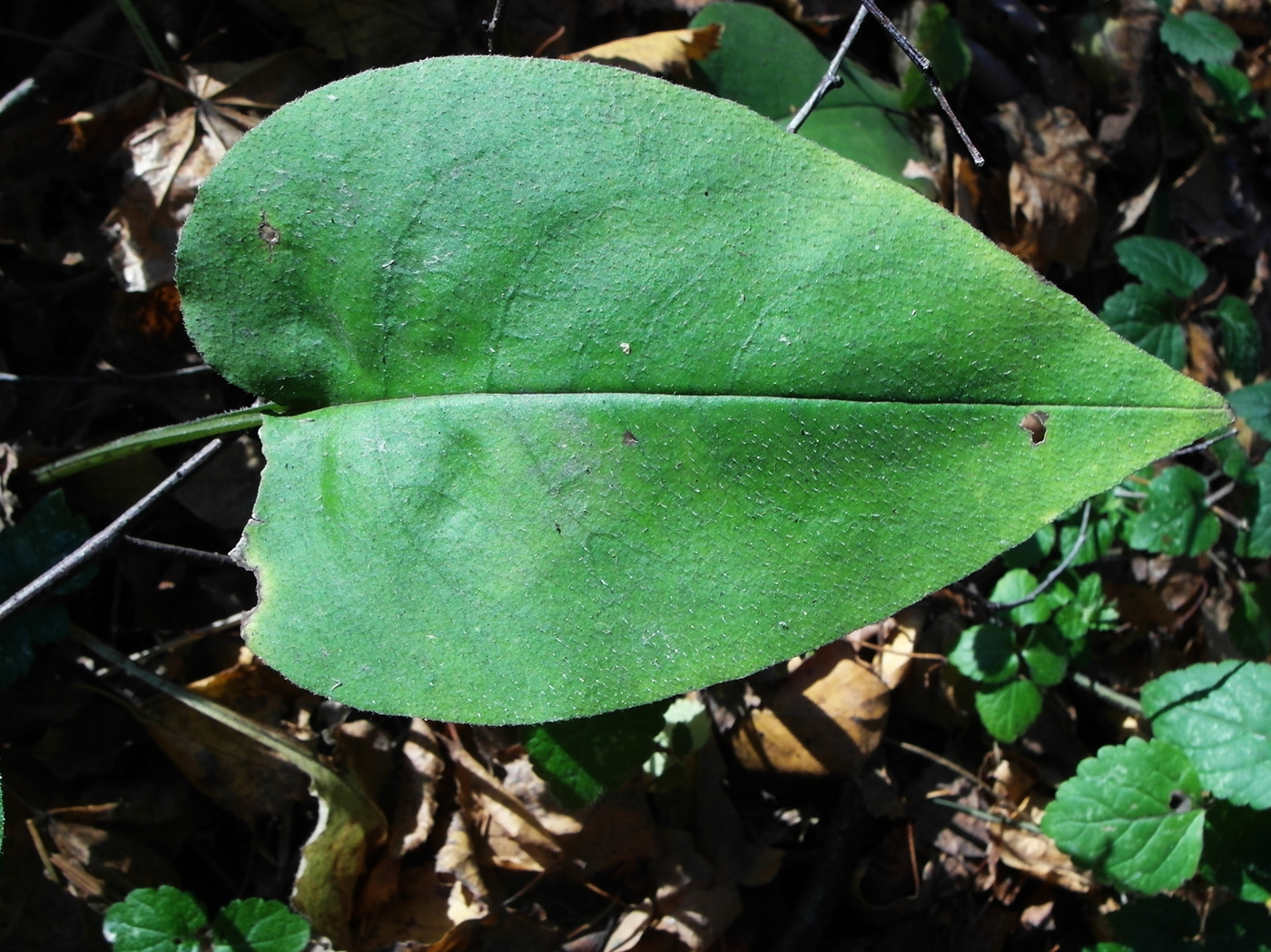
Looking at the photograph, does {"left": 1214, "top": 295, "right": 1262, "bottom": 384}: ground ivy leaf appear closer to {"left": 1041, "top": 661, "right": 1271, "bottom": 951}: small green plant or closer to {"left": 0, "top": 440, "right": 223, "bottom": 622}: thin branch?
{"left": 1041, "top": 661, "right": 1271, "bottom": 951}: small green plant

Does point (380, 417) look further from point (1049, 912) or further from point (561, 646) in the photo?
point (1049, 912)

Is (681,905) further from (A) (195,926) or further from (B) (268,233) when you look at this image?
(B) (268,233)

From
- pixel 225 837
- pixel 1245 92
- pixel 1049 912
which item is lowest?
pixel 1049 912

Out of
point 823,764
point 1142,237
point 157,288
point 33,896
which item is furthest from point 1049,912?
point 157,288

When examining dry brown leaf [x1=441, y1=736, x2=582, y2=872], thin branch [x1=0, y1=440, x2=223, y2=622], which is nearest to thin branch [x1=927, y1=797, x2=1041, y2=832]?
dry brown leaf [x1=441, y1=736, x2=582, y2=872]

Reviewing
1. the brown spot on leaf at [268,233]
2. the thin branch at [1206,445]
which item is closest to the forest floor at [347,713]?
the thin branch at [1206,445]

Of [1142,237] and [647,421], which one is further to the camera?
[1142,237]
